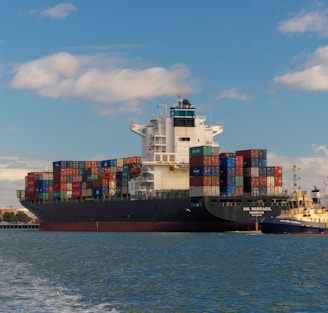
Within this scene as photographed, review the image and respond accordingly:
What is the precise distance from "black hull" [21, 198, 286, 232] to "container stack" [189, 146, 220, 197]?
1.28 metres

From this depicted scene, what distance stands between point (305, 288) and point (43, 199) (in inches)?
3562

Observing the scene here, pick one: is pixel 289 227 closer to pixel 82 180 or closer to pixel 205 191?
pixel 205 191

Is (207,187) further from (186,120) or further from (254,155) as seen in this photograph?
(186,120)

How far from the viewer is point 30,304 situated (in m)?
28.1

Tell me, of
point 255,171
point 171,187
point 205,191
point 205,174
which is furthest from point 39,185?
point 255,171

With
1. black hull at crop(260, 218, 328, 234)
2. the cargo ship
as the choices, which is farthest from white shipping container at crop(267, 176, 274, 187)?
black hull at crop(260, 218, 328, 234)

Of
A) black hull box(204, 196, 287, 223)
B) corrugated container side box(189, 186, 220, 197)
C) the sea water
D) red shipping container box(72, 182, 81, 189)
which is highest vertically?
red shipping container box(72, 182, 81, 189)

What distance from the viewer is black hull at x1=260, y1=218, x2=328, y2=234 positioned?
75.2m

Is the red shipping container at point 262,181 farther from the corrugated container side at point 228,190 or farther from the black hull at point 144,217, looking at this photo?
the black hull at point 144,217

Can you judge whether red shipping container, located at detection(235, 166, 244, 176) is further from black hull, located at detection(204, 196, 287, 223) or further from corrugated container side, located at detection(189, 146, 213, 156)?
corrugated container side, located at detection(189, 146, 213, 156)

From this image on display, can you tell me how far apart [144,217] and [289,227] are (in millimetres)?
20837

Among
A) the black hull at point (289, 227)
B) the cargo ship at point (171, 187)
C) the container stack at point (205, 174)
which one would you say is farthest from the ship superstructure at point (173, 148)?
the black hull at point (289, 227)

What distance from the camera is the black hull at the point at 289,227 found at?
75250 mm

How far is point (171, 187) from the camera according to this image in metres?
91.4
